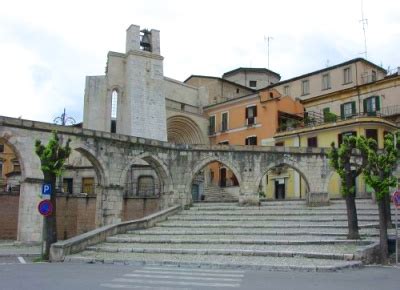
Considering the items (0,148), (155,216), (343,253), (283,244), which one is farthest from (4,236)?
(0,148)

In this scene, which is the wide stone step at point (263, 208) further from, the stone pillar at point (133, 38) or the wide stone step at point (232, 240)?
the stone pillar at point (133, 38)

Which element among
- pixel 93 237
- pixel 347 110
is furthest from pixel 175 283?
pixel 347 110

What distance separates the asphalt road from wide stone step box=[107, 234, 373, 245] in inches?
120

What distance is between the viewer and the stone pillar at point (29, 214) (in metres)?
21.5

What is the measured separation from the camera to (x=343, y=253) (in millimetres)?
14633

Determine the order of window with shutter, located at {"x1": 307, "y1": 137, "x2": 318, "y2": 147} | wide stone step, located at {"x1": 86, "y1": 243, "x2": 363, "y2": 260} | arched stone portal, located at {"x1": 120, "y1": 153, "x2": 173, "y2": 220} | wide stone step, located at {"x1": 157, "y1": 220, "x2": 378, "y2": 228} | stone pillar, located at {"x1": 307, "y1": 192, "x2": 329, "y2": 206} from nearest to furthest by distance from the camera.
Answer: wide stone step, located at {"x1": 86, "y1": 243, "x2": 363, "y2": 260} < wide stone step, located at {"x1": 157, "y1": 220, "x2": 378, "y2": 228} < stone pillar, located at {"x1": 307, "y1": 192, "x2": 329, "y2": 206} < arched stone portal, located at {"x1": 120, "y1": 153, "x2": 173, "y2": 220} < window with shutter, located at {"x1": 307, "y1": 137, "x2": 318, "y2": 147}

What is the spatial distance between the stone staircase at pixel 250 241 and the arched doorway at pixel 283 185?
1379 centimetres

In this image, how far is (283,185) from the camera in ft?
134

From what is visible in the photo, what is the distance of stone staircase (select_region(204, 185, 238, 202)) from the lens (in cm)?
3809

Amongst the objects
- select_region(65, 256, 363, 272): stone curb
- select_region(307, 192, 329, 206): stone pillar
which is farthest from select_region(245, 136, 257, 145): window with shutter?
select_region(65, 256, 363, 272): stone curb

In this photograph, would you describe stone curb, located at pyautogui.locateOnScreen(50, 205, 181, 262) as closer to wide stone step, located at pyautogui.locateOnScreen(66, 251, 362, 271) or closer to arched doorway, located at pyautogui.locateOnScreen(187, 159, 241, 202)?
wide stone step, located at pyautogui.locateOnScreen(66, 251, 362, 271)

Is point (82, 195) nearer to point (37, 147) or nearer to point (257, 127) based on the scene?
point (37, 147)

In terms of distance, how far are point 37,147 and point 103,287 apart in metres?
8.46

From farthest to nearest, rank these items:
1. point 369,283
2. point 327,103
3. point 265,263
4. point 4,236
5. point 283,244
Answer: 1. point 327,103
2. point 4,236
3. point 283,244
4. point 265,263
5. point 369,283
